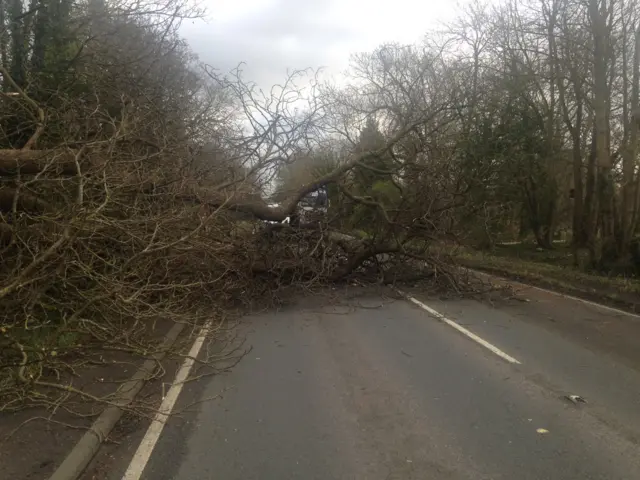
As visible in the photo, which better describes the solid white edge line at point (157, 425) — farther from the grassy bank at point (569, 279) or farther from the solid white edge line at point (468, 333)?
the grassy bank at point (569, 279)

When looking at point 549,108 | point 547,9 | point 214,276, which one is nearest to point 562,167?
point 549,108

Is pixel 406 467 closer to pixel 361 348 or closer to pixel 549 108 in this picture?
pixel 361 348

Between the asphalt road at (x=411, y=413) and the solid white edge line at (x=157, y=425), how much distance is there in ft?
0.28

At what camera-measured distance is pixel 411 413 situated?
539cm

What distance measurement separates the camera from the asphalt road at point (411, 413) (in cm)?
431

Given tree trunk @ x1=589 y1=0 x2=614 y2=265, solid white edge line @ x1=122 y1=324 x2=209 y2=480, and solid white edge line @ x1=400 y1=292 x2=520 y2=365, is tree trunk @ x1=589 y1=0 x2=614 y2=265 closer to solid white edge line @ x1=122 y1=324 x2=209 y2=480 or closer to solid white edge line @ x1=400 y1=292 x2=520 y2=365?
solid white edge line @ x1=400 y1=292 x2=520 y2=365

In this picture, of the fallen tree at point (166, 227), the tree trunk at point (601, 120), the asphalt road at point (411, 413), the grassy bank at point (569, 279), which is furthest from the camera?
the tree trunk at point (601, 120)

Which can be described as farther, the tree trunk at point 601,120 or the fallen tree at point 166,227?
the tree trunk at point 601,120

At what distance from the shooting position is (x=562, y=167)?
26.3 m

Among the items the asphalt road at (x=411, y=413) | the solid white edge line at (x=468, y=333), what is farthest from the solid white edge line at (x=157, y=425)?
the solid white edge line at (x=468, y=333)

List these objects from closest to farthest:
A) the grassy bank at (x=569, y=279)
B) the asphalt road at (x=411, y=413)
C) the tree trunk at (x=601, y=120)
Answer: the asphalt road at (x=411, y=413) → the grassy bank at (x=569, y=279) → the tree trunk at (x=601, y=120)

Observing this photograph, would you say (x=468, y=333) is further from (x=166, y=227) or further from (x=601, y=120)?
(x=601, y=120)

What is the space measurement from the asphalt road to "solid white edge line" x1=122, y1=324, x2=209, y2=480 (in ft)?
0.28

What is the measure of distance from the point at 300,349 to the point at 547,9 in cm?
1732
